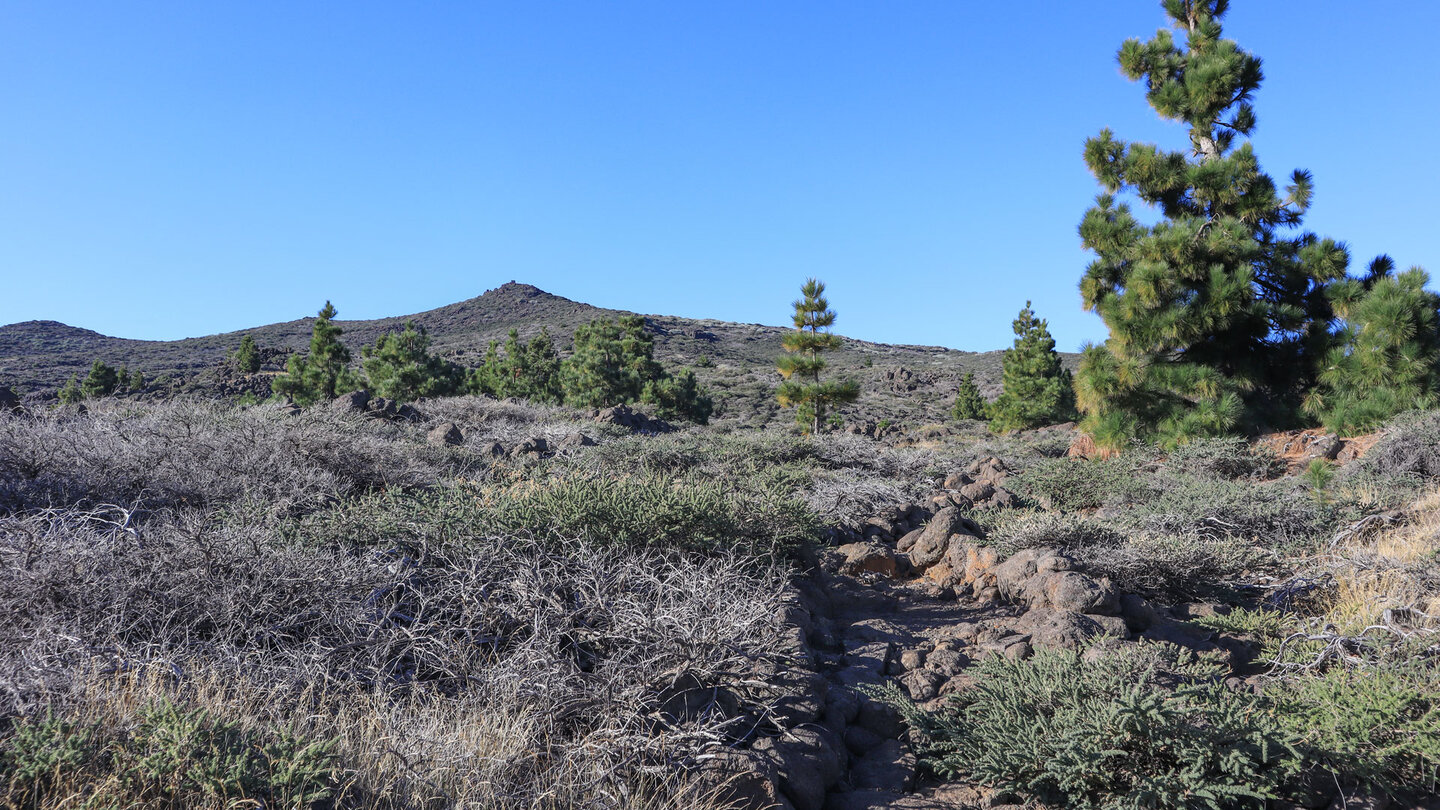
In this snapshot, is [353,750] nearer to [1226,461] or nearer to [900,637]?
[900,637]

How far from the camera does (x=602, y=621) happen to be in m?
3.85

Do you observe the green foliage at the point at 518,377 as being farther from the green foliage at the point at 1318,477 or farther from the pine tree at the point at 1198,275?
the green foliage at the point at 1318,477

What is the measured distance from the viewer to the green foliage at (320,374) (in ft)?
101

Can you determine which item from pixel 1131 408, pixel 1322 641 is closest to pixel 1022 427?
pixel 1131 408

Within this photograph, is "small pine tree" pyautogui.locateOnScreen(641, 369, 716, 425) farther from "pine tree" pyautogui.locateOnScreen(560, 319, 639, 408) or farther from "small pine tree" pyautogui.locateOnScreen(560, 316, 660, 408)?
"pine tree" pyautogui.locateOnScreen(560, 319, 639, 408)

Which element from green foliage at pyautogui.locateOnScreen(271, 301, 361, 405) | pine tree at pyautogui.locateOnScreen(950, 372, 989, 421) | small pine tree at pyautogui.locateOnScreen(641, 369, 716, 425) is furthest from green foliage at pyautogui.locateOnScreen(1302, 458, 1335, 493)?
green foliage at pyautogui.locateOnScreen(271, 301, 361, 405)

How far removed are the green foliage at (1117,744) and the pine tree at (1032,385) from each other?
25.8 meters

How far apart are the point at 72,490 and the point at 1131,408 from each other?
14.3 m

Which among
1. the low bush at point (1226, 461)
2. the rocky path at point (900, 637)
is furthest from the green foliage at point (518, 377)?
the rocky path at point (900, 637)

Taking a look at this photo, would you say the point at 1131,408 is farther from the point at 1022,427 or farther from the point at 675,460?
the point at 1022,427

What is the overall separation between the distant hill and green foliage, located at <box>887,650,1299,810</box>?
2893 cm

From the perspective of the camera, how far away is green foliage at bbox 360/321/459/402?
96.9ft

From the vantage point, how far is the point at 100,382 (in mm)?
38000

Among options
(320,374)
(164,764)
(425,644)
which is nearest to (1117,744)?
(425,644)
